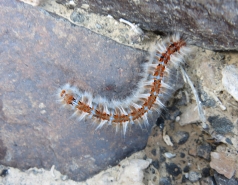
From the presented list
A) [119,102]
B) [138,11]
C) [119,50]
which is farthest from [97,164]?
[138,11]

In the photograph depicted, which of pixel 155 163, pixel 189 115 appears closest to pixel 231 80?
pixel 189 115

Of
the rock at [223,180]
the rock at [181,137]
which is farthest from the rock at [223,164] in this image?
the rock at [181,137]

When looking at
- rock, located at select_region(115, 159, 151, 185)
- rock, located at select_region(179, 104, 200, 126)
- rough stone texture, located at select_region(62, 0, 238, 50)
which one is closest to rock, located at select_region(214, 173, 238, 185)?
rock, located at select_region(179, 104, 200, 126)

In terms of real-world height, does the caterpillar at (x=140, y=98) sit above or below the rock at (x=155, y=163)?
above

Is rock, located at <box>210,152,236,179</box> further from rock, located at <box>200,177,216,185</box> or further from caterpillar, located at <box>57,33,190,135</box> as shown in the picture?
caterpillar, located at <box>57,33,190,135</box>

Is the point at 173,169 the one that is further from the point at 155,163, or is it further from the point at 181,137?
the point at 181,137

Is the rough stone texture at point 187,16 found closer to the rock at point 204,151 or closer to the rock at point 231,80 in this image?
the rock at point 231,80
